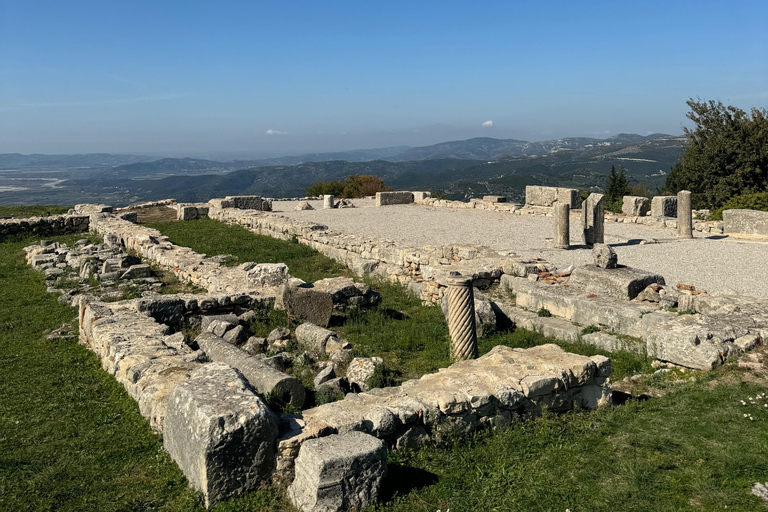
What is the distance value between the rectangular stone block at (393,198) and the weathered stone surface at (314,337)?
2042 cm

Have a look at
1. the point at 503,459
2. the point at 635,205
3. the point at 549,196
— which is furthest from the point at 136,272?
the point at 635,205

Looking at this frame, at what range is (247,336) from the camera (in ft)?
29.9

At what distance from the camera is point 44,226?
22078 millimetres

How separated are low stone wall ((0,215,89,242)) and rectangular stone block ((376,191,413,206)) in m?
13.2

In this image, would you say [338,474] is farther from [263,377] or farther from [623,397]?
[623,397]

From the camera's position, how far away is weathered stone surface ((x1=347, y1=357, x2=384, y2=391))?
23.2 feet

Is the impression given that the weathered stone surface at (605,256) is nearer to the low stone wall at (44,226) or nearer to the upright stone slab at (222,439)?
the upright stone slab at (222,439)

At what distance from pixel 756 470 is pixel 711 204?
2672 centimetres

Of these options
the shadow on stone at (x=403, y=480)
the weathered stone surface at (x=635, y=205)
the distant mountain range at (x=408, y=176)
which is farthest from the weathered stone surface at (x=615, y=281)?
the distant mountain range at (x=408, y=176)

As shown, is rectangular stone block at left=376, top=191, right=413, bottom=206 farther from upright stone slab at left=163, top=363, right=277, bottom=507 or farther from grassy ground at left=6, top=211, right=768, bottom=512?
upright stone slab at left=163, top=363, right=277, bottom=507

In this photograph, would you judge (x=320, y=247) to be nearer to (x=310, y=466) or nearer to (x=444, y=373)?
(x=444, y=373)

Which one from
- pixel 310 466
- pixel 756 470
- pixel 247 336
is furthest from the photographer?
pixel 247 336

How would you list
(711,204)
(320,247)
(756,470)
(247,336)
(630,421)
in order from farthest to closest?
(711,204), (320,247), (247,336), (630,421), (756,470)

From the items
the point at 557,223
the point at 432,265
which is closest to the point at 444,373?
the point at 432,265
